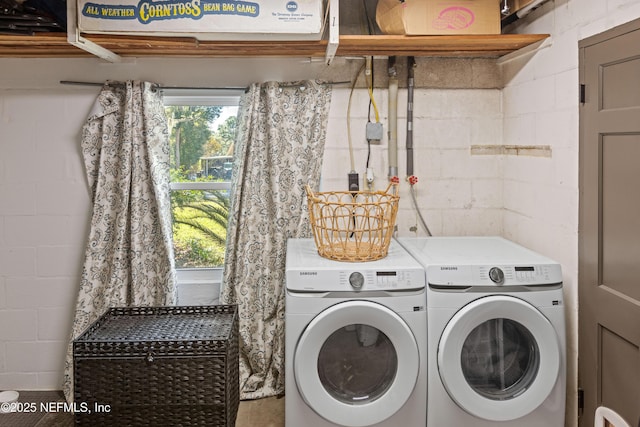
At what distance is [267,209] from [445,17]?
136 centimetres

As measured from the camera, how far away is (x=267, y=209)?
3330 millimetres

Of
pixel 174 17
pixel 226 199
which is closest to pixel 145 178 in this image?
pixel 226 199

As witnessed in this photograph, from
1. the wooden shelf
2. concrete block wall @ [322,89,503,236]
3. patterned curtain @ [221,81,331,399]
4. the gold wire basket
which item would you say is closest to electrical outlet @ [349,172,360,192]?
concrete block wall @ [322,89,503,236]

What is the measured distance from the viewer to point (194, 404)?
2.38 m

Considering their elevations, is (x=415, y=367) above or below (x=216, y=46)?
below

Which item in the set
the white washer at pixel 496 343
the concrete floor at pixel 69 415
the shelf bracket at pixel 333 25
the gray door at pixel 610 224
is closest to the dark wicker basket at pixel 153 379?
the concrete floor at pixel 69 415

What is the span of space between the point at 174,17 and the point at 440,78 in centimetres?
154

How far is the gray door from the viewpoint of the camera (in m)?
2.19

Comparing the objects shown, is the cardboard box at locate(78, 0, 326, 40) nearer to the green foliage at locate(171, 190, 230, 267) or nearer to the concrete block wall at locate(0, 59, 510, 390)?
the concrete block wall at locate(0, 59, 510, 390)

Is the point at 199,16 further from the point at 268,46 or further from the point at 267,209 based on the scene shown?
the point at 267,209

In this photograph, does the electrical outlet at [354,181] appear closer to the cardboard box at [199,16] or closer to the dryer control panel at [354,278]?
the dryer control panel at [354,278]

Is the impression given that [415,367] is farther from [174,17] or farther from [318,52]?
[174,17]

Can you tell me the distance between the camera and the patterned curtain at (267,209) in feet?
10.8

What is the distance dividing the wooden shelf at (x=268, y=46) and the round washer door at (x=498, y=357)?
124 cm
